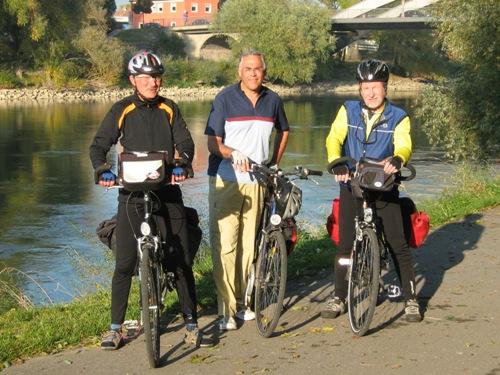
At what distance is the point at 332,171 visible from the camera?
17.9 feet

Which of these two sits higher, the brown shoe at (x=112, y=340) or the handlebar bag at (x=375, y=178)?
the handlebar bag at (x=375, y=178)

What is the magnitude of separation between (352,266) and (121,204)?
4.81 feet

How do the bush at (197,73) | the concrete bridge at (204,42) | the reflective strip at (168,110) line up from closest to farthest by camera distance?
the reflective strip at (168,110) → the bush at (197,73) → the concrete bridge at (204,42)

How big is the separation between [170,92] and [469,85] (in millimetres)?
43104

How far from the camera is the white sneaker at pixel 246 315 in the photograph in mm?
5727

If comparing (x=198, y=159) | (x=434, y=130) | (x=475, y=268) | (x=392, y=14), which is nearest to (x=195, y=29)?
(x=392, y=14)

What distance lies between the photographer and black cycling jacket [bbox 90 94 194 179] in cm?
514

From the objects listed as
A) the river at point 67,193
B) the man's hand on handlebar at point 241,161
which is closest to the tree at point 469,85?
the river at point 67,193

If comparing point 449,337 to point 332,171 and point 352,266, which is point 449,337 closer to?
point 352,266

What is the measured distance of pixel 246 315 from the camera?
5.73 meters

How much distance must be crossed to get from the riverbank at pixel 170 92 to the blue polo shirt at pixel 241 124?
135 feet

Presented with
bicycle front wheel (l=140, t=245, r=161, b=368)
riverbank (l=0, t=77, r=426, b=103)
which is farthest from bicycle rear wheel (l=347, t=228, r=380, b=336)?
riverbank (l=0, t=77, r=426, b=103)

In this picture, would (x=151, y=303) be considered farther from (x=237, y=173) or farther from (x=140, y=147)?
(x=237, y=173)

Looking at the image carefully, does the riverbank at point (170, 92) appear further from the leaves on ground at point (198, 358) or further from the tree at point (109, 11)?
the leaves on ground at point (198, 358)
